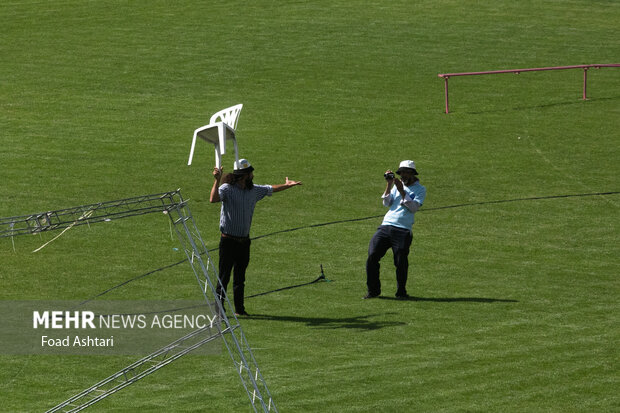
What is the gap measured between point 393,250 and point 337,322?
1.54 meters

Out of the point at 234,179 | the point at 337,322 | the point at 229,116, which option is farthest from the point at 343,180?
the point at 229,116

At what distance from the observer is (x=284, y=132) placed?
91.2 feet

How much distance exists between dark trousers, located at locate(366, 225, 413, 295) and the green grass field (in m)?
0.41

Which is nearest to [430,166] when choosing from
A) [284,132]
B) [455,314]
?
[284,132]

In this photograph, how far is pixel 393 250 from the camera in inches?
640

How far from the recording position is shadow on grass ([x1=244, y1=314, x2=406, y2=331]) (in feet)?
49.8

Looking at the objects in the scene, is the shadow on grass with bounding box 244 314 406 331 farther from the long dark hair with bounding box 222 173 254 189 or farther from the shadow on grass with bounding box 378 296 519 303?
the long dark hair with bounding box 222 173 254 189

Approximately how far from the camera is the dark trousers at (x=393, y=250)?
16188 mm

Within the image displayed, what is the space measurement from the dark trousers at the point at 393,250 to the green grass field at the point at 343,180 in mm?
415

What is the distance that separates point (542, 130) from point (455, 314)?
13.5m

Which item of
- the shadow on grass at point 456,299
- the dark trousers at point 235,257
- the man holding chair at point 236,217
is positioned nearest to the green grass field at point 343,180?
the shadow on grass at point 456,299

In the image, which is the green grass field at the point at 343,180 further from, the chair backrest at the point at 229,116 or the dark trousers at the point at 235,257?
the chair backrest at the point at 229,116

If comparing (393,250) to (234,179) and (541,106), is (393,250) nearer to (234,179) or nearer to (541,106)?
(234,179)

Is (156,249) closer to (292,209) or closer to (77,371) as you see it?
(292,209)
